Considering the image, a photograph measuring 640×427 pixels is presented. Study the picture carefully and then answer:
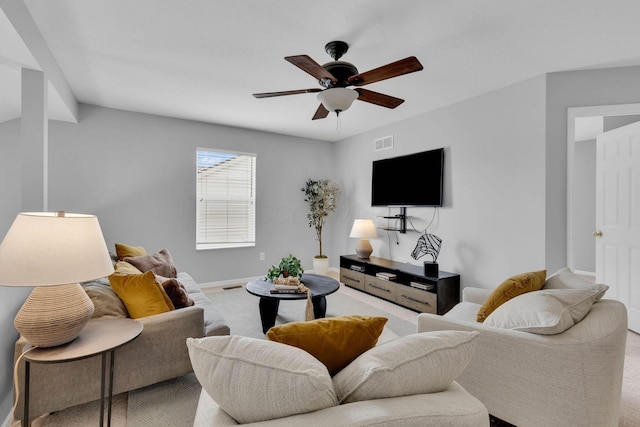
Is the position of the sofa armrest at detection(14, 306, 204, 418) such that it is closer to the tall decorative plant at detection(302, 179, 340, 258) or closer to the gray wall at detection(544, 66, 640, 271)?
the gray wall at detection(544, 66, 640, 271)

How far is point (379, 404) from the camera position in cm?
81

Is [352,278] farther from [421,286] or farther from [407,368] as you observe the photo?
[407,368]

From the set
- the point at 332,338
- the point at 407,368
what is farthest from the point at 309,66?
the point at 407,368

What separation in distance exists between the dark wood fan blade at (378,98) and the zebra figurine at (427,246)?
1.97 metres

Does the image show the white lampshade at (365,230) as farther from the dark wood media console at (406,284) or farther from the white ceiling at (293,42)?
the white ceiling at (293,42)

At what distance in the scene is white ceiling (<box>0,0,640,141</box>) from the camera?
2012 millimetres

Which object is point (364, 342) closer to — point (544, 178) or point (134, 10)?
point (134, 10)

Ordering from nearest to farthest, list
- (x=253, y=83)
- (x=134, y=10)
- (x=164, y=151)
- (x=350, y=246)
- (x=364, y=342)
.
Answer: (x=364, y=342), (x=134, y=10), (x=253, y=83), (x=164, y=151), (x=350, y=246)

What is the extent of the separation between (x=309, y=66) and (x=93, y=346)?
1.92 metres

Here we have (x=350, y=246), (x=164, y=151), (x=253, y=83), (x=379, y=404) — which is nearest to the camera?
(x=379, y=404)

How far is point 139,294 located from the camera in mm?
1900

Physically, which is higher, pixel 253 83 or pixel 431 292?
pixel 253 83


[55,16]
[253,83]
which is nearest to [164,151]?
[253,83]

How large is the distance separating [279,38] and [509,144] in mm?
2511
